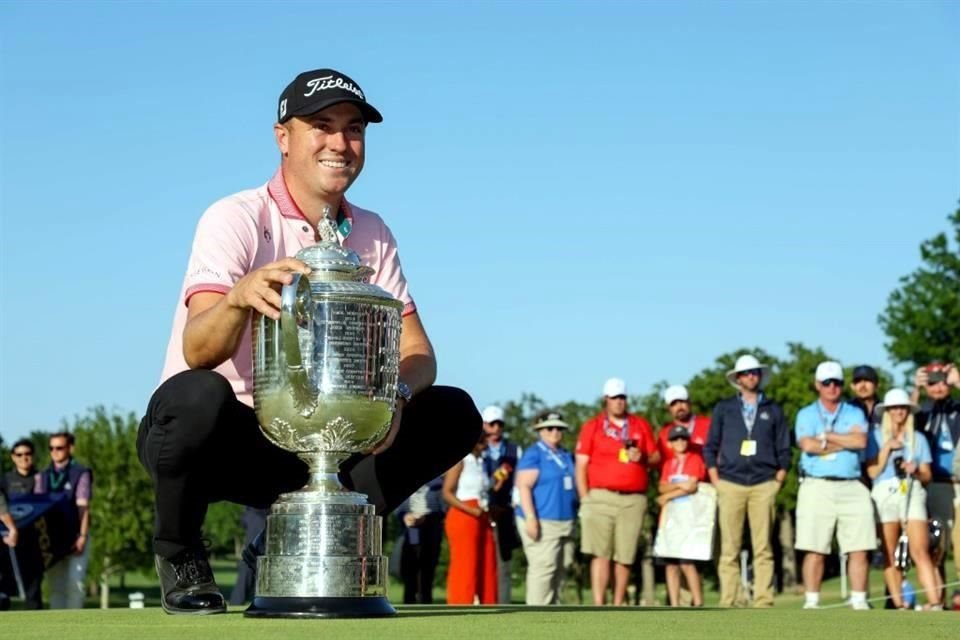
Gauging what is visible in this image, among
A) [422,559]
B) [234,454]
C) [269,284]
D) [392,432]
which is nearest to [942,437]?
[422,559]

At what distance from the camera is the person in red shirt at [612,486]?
50.0 ft

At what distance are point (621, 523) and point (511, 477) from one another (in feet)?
7.81

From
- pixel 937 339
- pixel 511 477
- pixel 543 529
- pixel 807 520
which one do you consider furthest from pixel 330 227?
pixel 937 339

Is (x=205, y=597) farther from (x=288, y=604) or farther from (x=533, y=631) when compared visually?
(x=533, y=631)

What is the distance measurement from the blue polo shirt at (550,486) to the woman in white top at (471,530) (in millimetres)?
592

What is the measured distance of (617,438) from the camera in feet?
50.2

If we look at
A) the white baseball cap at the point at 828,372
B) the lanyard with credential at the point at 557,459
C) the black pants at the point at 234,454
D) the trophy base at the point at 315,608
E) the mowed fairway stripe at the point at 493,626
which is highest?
the white baseball cap at the point at 828,372

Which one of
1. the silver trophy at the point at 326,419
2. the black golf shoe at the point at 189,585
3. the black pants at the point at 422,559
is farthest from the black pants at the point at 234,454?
the black pants at the point at 422,559

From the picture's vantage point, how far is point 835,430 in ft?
45.8

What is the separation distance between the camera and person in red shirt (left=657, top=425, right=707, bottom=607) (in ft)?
49.8

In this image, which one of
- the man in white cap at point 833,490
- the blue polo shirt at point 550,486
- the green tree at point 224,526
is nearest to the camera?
the man in white cap at point 833,490

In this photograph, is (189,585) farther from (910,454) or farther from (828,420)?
(910,454)

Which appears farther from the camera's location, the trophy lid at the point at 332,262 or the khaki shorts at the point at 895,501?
the khaki shorts at the point at 895,501

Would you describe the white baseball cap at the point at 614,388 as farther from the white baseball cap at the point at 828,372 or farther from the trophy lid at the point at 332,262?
the trophy lid at the point at 332,262
